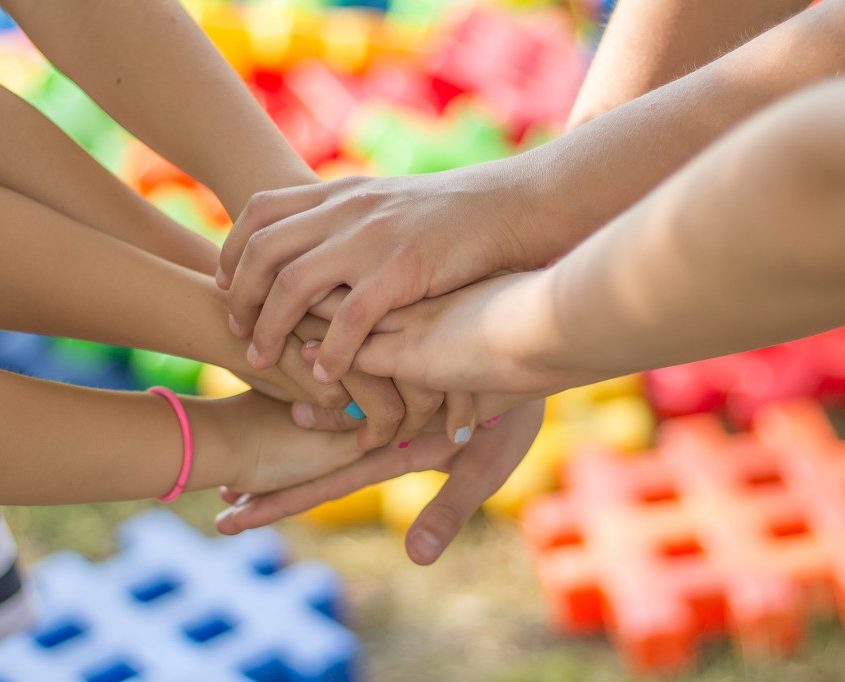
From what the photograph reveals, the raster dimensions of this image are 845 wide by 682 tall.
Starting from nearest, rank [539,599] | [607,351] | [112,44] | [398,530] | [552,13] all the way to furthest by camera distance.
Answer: [607,351], [112,44], [539,599], [398,530], [552,13]

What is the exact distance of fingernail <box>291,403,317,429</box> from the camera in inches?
42.8

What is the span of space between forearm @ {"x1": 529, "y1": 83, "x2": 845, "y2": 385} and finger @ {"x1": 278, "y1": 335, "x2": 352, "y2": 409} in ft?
1.07

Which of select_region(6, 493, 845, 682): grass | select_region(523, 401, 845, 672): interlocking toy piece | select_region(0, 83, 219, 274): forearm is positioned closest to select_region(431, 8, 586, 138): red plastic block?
select_region(523, 401, 845, 672): interlocking toy piece

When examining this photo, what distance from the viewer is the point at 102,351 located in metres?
1.89

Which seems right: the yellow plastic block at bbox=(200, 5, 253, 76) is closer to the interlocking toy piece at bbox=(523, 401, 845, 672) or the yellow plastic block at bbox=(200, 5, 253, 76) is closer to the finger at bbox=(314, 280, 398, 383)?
the interlocking toy piece at bbox=(523, 401, 845, 672)

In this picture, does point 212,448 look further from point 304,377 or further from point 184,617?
point 184,617

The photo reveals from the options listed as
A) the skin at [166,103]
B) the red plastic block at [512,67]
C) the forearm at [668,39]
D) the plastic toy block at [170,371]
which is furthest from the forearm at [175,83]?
the red plastic block at [512,67]

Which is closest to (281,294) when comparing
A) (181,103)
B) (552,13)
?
(181,103)

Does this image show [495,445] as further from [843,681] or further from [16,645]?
[16,645]

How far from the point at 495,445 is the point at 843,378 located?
838 mm

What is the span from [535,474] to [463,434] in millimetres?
625

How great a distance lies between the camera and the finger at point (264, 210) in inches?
39.8

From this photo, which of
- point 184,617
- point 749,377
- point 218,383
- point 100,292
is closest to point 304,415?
point 100,292

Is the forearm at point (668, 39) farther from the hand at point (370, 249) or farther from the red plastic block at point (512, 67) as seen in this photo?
the red plastic block at point (512, 67)
